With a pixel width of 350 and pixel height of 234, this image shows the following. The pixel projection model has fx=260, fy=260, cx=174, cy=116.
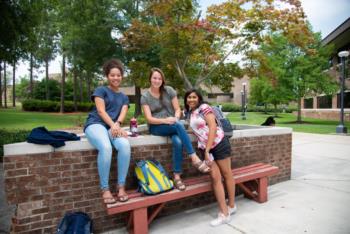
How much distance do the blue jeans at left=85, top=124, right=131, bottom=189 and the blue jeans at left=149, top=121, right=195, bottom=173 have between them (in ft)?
2.29

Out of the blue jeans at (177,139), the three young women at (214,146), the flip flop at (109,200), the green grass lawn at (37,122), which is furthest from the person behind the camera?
the green grass lawn at (37,122)

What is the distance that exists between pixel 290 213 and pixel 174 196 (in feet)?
6.12

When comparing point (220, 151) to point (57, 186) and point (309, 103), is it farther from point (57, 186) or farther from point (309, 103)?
point (309, 103)

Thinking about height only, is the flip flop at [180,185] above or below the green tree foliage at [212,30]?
below

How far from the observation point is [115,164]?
3.44 metres

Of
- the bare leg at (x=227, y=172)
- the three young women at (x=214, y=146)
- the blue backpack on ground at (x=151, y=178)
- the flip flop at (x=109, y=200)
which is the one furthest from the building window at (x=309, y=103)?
the flip flop at (x=109, y=200)

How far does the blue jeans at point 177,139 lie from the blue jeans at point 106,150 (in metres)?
0.70

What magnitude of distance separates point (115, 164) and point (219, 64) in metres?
5.61

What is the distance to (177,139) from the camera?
3.70 m

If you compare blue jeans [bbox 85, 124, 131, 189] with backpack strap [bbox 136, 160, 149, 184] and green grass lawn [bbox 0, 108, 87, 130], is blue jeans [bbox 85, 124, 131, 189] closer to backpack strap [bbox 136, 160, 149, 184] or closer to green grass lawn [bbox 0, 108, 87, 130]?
backpack strap [bbox 136, 160, 149, 184]

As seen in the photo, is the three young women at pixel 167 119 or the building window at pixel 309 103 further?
the building window at pixel 309 103

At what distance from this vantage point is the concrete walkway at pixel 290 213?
3410 millimetres

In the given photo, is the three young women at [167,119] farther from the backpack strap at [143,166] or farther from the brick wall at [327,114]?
the brick wall at [327,114]

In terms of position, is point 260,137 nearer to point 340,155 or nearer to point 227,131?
point 227,131
